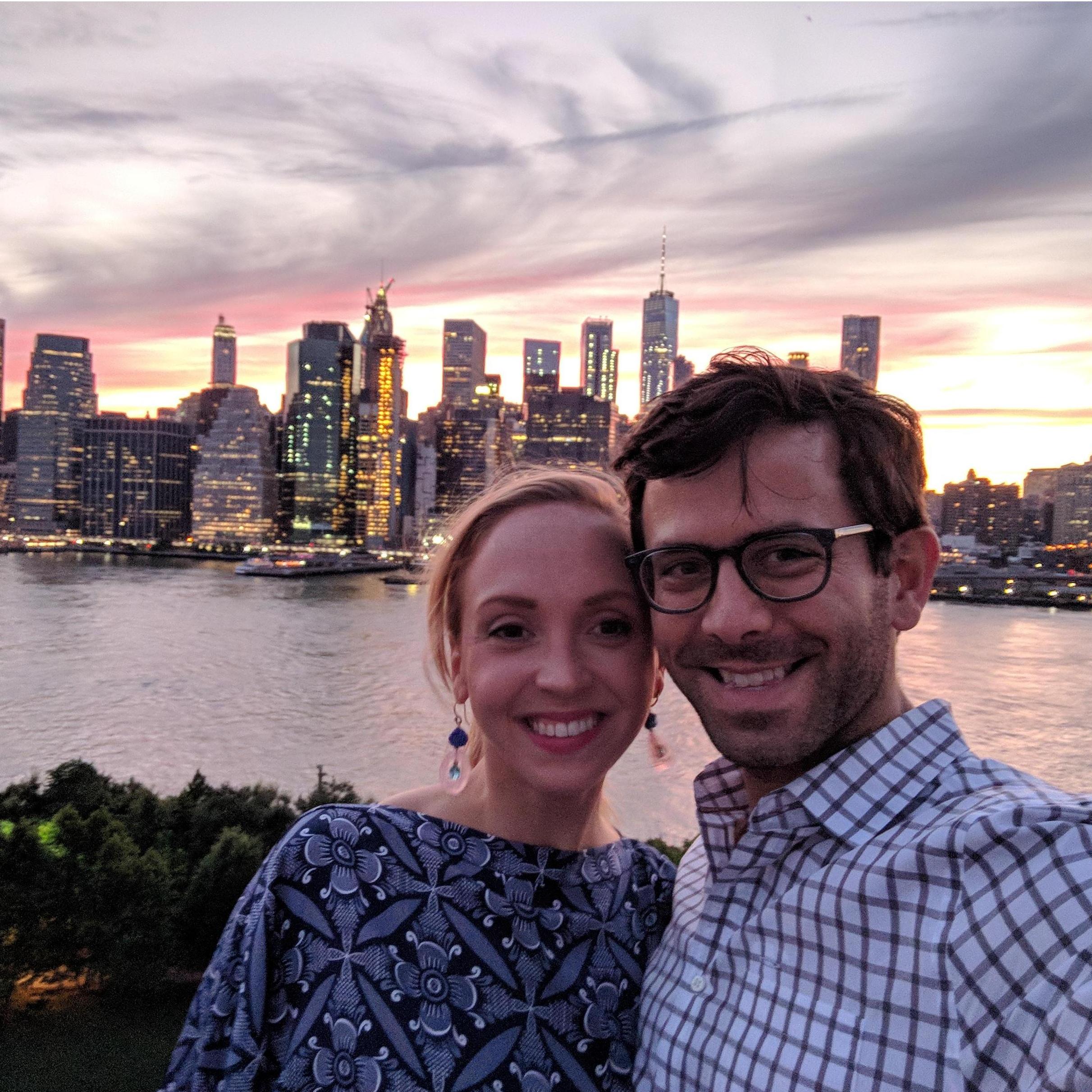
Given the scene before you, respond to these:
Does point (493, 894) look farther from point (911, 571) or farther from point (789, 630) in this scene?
point (911, 571)

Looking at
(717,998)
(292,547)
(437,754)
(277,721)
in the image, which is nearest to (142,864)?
(717,998)

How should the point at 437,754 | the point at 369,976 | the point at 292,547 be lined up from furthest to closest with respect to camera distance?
the point at 292,547 → the point at 437,754 → the point at 369,976

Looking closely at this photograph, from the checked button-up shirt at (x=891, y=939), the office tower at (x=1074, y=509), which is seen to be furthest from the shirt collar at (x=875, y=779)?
the office tower at (x=1074, y=509)

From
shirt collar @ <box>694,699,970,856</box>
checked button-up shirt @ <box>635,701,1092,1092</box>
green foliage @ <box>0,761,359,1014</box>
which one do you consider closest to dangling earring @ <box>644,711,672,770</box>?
checked button-up shirt @ <box>635,701,1092,1092</box>

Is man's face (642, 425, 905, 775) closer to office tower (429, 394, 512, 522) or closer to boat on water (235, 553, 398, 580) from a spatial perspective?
boat on water (235, 553, 398, 580)

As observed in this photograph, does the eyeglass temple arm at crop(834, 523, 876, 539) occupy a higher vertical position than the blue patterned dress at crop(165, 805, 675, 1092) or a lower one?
higher

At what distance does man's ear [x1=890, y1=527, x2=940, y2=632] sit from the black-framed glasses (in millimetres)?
101

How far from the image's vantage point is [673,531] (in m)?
1.34

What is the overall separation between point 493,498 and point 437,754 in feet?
43.6

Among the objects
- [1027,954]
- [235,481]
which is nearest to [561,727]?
[1027,954]

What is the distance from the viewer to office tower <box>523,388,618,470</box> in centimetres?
10369

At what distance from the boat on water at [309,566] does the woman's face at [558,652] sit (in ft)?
185

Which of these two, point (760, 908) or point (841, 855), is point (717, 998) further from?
point (841, 855)

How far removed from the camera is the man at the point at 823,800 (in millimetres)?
931
